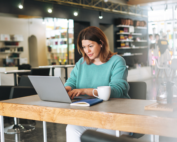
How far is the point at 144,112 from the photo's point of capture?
52.4 inches

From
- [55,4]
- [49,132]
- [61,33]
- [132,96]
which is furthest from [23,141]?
[61,33]

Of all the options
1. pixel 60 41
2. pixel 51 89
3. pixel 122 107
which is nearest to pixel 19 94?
pixel 51 89

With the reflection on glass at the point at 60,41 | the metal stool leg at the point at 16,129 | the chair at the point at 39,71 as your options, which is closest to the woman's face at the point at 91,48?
the metal stool leg at the point at 16,129

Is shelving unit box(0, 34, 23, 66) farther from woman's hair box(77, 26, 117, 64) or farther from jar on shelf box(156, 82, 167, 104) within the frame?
jar on shelf box(156, 82, 167, 104)

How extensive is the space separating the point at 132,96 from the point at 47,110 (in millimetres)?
1104

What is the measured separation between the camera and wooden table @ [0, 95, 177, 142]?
47.6 inches

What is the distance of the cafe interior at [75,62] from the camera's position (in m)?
1.35

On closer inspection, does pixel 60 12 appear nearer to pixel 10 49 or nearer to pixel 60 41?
pixel 60 41

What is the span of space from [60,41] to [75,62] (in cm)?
115

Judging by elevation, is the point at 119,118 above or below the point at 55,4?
below

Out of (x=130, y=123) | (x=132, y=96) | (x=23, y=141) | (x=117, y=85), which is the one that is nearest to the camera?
(x=130, y=123)

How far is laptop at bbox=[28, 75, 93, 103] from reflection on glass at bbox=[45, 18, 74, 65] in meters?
7.61

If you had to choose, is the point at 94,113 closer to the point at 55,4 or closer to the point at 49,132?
the point at 49,132

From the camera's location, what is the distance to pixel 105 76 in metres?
2.15
